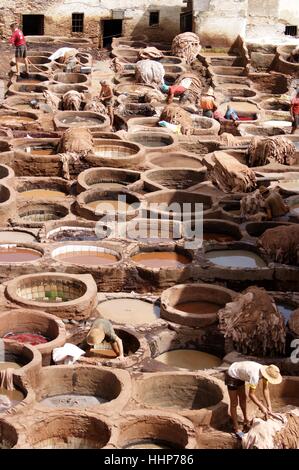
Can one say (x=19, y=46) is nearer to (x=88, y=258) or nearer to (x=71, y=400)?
(x=88, y=258)

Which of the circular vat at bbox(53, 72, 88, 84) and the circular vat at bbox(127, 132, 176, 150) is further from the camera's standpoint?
the circular vat at bbox(53, 72, 88, 84)

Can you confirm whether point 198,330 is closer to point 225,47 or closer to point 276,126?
point 276,126

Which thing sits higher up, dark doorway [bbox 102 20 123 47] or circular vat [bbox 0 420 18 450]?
dark doorway [bbox 102 20 123 47]

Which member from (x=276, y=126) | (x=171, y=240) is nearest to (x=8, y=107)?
(x=276, y=126)

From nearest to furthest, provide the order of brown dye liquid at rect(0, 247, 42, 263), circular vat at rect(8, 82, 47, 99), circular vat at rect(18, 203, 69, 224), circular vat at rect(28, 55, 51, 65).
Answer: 1. brown dye liquid at rect(0, 247, 42, 263)
2. circular vat at rect(18, 203, 69, 224)
3. circular vat at rect(8, 82, 47, 99)
4. circular vat at rect(28, 55, 51, 65)

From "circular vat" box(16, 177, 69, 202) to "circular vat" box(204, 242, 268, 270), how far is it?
428 centimetres

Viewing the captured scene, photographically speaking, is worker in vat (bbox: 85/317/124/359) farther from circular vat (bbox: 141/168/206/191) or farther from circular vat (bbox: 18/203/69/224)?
circular vat (bbox: 141/168/206/191)

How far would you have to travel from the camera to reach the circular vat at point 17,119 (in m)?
28.2

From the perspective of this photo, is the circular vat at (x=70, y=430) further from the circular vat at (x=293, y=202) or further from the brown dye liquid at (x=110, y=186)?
the circular vat at (x=293, y=202)

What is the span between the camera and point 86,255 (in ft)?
69.3

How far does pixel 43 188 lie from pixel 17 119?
4.98m

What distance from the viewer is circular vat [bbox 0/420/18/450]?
14961 millimetres

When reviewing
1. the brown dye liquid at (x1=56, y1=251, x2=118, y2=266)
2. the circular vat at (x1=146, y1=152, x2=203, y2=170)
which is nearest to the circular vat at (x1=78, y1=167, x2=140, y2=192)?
the circular vat at (x1=146, y1=152, x2=203, y2=170)

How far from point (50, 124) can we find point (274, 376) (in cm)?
1519
